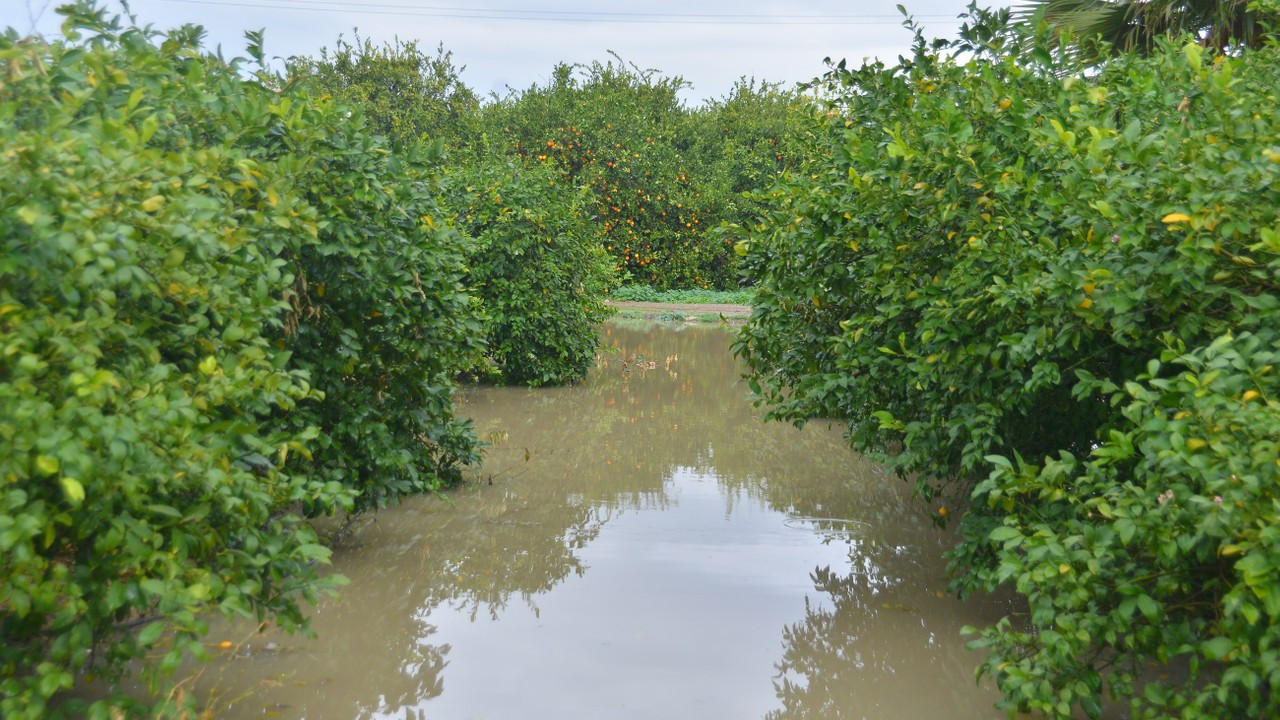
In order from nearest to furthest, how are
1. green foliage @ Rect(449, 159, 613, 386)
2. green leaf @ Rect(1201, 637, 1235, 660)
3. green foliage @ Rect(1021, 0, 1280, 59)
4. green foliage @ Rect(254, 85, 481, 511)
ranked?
green leaf @ Rect(1201, 637, 1235, 660), green foliage @ Rect(254, 85, 481, 511), green foliage @ Rect(1021, 0, 1280, 59), green foliage @ Rect(449, 159, 613, 386)

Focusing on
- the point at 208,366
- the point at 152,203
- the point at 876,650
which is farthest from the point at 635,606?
the point at 152,203

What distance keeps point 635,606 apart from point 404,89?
28.6 m

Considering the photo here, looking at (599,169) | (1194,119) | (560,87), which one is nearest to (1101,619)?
(1194,119)

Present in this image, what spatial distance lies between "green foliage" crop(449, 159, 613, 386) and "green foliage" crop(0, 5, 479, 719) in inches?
270

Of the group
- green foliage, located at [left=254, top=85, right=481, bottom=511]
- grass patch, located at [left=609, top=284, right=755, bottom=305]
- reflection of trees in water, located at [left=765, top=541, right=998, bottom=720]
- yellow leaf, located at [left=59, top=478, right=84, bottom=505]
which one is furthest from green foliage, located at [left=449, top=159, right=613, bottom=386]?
grass patch, located at [left=609, top=284, right=755, bottom=305]

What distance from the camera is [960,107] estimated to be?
5668mm

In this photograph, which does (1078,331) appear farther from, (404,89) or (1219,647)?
(404,89)

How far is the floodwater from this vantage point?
14.9ft

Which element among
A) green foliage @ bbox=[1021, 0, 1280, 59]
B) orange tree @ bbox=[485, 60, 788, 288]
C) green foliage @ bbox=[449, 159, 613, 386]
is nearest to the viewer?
green foliage @ bbox=[1021, 0, 1280, 59]

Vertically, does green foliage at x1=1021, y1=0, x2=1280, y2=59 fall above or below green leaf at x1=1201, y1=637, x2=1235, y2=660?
above

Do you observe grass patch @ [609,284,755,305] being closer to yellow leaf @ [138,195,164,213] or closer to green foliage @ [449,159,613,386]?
green foliage @ [449,159,613,386]

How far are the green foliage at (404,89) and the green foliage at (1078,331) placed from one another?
83.0 ft

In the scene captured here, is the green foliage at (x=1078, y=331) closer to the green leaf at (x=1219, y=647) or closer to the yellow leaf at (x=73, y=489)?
the green leaf at (x=1219, y=647)

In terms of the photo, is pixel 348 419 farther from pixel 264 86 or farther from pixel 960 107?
pixel 960 107
